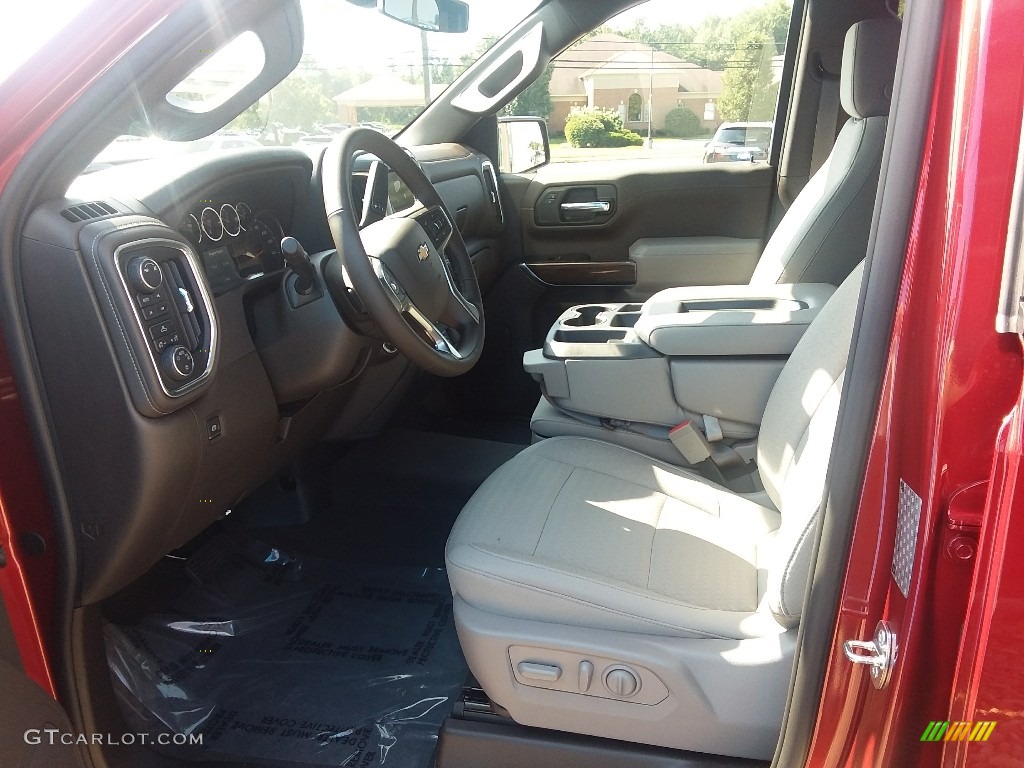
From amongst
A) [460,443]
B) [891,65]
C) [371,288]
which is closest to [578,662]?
[371,288]

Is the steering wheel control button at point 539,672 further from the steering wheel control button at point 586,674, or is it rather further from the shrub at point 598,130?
the shrub at point 598,130

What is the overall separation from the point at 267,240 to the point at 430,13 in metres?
0.56

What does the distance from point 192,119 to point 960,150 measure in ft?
3.30

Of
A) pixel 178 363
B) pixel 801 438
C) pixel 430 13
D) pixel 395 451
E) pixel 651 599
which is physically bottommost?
pixel 395 451

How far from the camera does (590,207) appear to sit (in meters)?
2.84

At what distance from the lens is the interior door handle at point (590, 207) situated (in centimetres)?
283

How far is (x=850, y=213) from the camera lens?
77.1 inches

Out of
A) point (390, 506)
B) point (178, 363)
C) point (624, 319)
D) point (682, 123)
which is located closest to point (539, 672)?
point (178, 363)

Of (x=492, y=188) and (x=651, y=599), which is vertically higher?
(x=492, y=188)

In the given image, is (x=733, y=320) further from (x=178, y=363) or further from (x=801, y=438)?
(x=178, y=363)

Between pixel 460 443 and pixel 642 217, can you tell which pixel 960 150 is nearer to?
pixel 460 443

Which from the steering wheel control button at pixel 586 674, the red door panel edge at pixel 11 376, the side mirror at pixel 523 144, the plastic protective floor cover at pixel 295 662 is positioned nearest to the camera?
the red door panel edge at pixel 11 376

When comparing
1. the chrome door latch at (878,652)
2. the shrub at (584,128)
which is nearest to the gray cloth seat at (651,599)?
the chrome door latch at (878,652)

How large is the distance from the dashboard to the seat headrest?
1277mm
